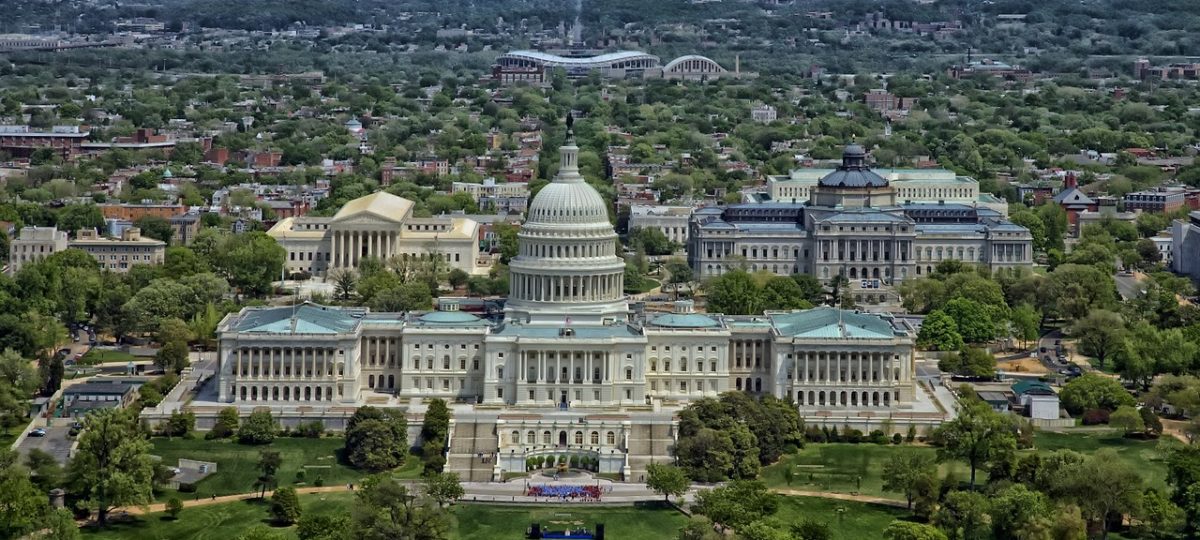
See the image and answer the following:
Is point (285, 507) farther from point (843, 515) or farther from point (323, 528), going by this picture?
point (843, 515)

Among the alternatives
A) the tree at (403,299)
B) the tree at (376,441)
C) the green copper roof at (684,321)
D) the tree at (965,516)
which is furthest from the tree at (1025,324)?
the tree at (376,441)

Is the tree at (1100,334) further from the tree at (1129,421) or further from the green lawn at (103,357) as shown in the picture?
the green lawn at (103,357)

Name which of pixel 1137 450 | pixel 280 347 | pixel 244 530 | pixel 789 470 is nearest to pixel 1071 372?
pixel 1137 450

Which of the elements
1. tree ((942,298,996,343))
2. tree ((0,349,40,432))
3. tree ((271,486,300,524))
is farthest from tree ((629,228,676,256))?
tree ((271,486,300,524))

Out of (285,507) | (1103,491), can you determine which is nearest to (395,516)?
(285,507)

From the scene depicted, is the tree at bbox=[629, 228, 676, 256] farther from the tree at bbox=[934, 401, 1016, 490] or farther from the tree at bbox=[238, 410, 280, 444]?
the tree at bbox=[934, 401, 1016, 490]

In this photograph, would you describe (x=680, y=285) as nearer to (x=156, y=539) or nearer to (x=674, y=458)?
(x=674, y=458)
